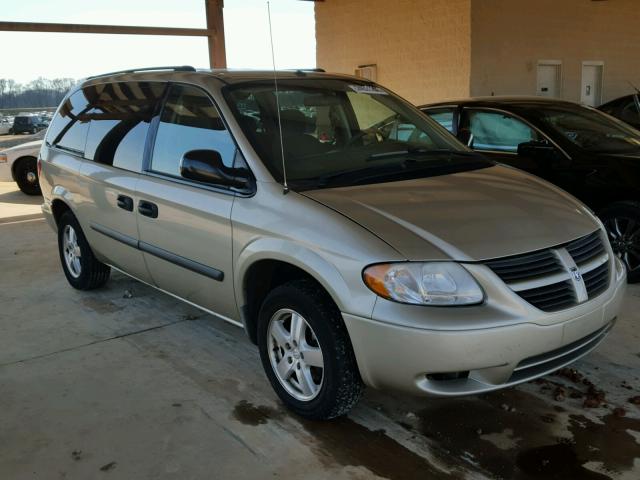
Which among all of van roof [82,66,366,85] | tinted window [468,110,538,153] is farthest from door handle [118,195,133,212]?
tinted window [468,110,538,153]

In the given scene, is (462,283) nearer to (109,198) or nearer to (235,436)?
(235,436)

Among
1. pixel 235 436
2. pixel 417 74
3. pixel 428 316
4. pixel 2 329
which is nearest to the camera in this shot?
pixel 428 316

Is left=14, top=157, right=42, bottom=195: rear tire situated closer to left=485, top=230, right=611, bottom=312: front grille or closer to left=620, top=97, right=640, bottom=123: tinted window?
left=620, top=97, right=640, bottom=123: tinted window

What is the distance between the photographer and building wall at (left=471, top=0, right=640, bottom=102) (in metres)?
12.9

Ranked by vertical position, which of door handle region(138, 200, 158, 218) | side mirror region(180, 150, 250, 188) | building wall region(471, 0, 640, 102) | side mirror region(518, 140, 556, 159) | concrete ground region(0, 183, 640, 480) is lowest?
concrete ground region(0, 183, 640, 480)

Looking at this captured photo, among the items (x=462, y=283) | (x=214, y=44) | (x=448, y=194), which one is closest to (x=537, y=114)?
(x=448, y=194)

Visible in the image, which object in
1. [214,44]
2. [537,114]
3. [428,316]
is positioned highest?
[214,44]

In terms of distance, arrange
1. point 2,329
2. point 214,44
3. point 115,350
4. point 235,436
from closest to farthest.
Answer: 1. point 235,436
2. point 115,350
3. point 2,329
4. point 214,44

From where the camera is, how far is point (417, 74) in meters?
14.1

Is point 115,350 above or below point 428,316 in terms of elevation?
below

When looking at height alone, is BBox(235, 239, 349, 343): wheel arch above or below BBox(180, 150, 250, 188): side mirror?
below

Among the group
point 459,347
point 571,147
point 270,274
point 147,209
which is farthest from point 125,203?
point 571,147

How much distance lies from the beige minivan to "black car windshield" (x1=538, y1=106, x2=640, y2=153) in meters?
1.89

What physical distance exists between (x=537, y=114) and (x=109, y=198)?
3.76m
